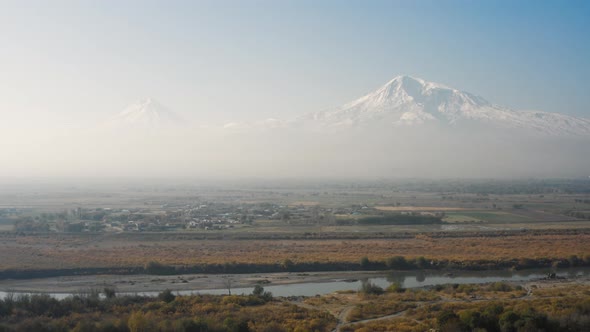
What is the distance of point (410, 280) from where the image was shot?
30094 mm

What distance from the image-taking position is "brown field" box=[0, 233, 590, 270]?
34719mm

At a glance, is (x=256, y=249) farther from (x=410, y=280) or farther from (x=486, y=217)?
(x=486, y=217)

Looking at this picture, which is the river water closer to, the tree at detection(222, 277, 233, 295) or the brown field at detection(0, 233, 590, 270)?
the tree at detection(222, 277, 233, 295)

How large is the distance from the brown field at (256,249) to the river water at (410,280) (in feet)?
8.74

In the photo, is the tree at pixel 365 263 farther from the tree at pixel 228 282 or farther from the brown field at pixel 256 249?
the tree at pixel 228 282

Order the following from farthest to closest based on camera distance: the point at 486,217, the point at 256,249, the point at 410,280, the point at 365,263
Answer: the point at 486,217 → the point at 256,249 → the point at 365,263 → the point at 410,280

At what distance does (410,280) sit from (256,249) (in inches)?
550

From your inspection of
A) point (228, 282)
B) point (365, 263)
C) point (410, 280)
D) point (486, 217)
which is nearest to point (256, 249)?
point (365, 263)

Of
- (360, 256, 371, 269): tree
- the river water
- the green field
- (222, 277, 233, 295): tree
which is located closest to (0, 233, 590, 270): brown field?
(360, 256, 371, 269): tree

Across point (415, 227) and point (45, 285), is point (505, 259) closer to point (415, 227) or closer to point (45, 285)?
point (415, 227)

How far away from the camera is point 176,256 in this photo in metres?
36.7

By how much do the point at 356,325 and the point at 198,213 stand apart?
5303 centimetres

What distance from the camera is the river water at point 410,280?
27.3 meters

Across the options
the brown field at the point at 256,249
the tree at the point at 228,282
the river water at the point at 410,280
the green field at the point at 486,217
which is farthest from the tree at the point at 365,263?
the green field at the point at 486,217
